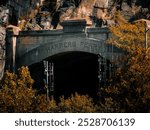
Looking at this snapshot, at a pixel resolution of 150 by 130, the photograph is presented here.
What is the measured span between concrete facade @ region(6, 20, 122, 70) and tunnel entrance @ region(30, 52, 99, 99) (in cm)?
153

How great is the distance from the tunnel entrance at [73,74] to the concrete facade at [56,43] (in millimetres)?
1530

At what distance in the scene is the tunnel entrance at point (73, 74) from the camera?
55.4 meters

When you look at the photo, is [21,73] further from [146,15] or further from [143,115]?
[143,115]

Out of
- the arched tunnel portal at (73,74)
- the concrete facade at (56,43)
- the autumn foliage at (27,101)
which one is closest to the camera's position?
the autumn foliage at (27,101)

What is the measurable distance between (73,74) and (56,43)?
6.37 metres

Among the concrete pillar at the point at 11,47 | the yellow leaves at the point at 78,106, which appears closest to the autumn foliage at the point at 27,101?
the yellow leaves at the point at 78,106

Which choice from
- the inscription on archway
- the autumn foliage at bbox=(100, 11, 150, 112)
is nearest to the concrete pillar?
the inscription on archway

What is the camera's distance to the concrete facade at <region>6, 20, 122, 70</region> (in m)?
50.7

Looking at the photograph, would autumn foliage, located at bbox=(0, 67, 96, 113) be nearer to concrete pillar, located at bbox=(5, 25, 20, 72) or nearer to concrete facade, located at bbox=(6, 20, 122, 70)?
concrete facade, located at bbox=(6, 20, 122, 70)

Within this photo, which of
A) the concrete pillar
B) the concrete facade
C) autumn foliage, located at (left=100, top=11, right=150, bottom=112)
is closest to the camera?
autumn foliage, located at (left=100, top=11, right=150, bottom=112)

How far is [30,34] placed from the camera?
54.2 meters

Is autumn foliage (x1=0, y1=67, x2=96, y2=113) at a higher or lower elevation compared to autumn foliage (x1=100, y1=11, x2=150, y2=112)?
lower

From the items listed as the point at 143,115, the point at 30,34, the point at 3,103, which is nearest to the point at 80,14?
the point at 30,34

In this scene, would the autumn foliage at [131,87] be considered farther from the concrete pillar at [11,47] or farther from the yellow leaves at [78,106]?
the concrete pillar at [11,47]
